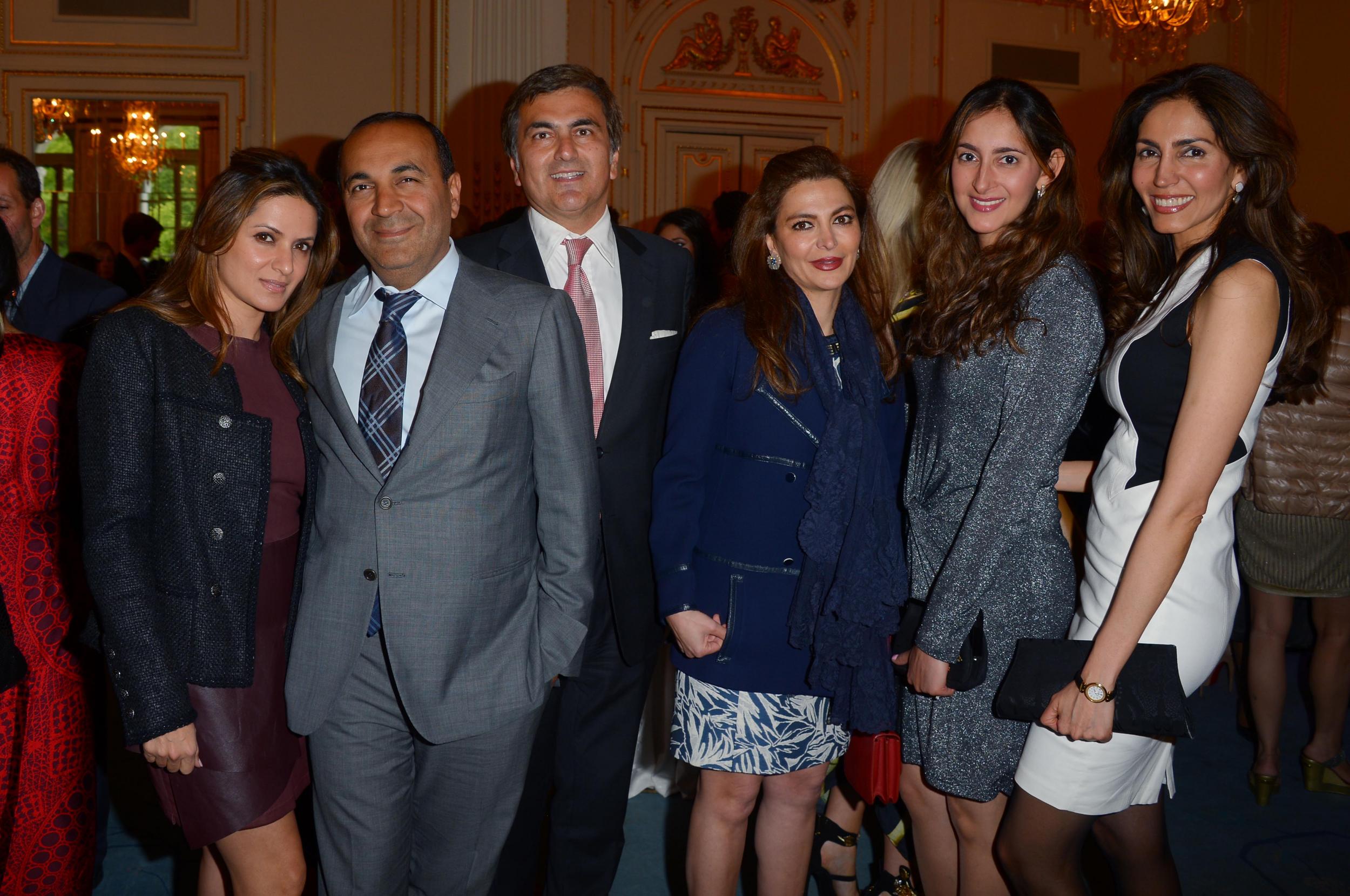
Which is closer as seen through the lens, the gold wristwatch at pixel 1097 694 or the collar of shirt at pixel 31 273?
the gold wristwatch at pixel 1097 694

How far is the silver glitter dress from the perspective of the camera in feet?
5.72

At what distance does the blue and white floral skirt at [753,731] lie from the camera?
6.53ft

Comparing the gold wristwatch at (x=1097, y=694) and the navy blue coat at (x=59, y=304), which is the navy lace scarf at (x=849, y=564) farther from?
the navy blue coat at (x=59, y=304)

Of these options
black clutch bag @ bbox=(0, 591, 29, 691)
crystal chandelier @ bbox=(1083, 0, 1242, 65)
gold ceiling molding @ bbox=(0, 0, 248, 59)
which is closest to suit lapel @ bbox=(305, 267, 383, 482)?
black clutch bag @ bbox=(0, 591, 29, 691)

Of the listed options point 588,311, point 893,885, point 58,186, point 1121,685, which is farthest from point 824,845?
point 58,186

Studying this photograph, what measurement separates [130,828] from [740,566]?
7.14ft

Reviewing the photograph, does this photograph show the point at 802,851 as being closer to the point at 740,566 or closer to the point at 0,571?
the point at 740,566

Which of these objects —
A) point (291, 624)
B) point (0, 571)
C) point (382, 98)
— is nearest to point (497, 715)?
point (291, 624)

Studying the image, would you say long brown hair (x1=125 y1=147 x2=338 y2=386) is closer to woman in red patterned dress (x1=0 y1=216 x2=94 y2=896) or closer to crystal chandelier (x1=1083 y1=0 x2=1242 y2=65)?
woman in red patterned dress (x1=0 y1=216 x2=94 y2=896)

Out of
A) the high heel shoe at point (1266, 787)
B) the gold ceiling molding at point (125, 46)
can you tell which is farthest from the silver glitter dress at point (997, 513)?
the gold ceiling molding at point (125, 46)

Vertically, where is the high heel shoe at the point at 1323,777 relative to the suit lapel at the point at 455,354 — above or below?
below

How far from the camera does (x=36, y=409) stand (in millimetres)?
1865

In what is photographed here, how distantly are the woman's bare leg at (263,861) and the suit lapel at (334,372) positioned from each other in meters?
0.67

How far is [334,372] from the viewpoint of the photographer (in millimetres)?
1772
